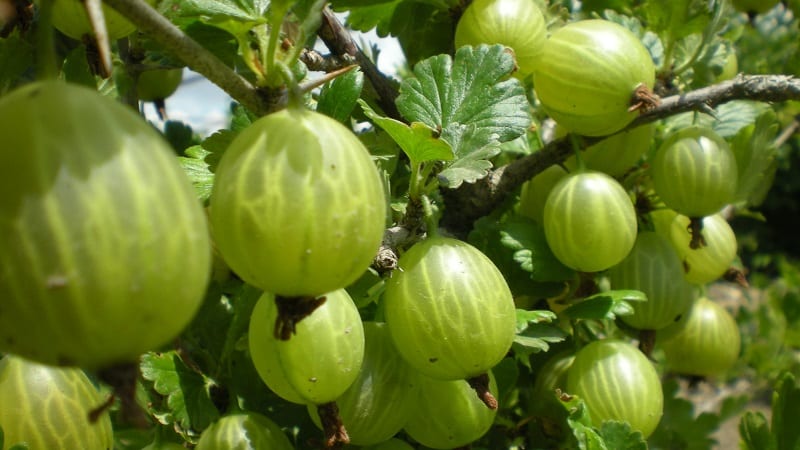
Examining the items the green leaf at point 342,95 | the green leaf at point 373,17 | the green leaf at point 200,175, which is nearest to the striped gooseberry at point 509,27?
the green leaf at point 373,17

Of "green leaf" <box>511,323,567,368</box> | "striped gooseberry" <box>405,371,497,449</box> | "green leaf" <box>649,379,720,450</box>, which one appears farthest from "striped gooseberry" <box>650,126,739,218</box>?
"green leaf" <box>649,379,720,450</box>

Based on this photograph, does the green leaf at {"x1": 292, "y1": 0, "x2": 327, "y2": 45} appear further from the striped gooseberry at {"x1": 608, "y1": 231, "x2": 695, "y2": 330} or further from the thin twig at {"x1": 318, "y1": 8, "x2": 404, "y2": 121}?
the striped gooseberry at {"x1": 608, "y1": 231, "x2": 695, "y2": 330}

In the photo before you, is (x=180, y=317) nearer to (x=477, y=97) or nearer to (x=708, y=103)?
(x=477, y=97)

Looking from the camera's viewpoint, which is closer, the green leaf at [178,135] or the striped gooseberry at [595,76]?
the striped gooseberry at [595,76]

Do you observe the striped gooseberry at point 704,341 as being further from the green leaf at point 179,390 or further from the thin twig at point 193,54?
the thin twig at point 193,54

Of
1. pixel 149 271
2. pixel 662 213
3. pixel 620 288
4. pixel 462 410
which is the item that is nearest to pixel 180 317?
pixel 149 271

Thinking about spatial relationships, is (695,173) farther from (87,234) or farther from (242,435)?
(87,234)
